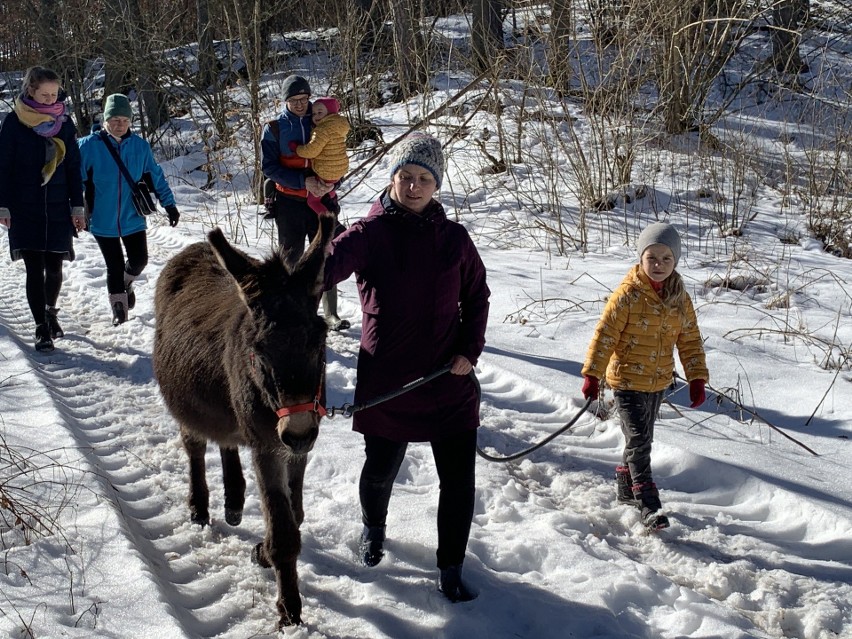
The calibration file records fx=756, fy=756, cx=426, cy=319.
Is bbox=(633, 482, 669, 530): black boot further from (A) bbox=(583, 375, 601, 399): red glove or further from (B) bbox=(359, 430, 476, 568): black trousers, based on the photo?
(B) bbox=(359, 430, 476, 568): black trousers

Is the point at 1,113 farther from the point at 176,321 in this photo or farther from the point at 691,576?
the point at 691,576

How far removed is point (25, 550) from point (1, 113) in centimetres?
2223

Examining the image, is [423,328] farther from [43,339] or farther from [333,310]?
[43,339]

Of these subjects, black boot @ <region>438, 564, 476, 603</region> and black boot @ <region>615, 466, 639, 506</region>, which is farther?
black boot @ <region>615, 466, 639, 506</region>

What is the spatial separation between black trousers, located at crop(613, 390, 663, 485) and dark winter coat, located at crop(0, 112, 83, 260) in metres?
5.08

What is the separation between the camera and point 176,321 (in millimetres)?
4168

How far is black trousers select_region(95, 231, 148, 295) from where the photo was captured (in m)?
7.07

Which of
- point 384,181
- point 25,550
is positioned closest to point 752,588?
point 25,550

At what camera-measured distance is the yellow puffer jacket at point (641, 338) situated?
158 inches

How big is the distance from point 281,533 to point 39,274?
15.3ft

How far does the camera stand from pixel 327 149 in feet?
20.3

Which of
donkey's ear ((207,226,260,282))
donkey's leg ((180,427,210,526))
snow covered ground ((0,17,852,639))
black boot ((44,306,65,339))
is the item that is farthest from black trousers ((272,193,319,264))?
donkey's ear ((207,226,260,282))

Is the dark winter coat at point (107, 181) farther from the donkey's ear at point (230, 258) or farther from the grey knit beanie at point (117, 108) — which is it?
the donkey's ear at point (230, 258)

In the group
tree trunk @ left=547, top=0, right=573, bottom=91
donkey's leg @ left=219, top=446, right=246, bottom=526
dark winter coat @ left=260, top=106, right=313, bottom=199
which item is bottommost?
donkey's leg @ left=219, top=446, right=246, bottom=526
